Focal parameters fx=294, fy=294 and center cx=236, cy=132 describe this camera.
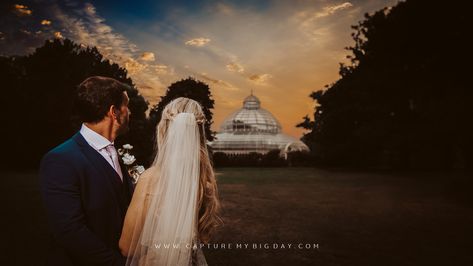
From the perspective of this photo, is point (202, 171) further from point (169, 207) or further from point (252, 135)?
point (252, 135)

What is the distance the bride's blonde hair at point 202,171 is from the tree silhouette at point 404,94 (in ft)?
65.3

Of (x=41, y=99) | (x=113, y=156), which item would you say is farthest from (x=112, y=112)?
(x=41, y=99)

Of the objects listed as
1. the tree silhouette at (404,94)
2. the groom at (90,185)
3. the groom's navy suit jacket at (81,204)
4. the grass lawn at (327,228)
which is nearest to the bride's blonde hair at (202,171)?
the groom at (90,185)

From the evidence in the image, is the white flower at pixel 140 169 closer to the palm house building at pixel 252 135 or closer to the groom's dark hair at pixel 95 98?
the groom's dark hair at pixel 95 98

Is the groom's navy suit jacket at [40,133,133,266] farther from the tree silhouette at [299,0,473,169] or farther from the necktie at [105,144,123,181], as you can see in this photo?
the tree silhouette at [299,0,473,169]

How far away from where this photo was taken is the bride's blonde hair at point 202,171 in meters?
2.99

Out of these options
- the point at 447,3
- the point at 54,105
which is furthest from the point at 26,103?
the point at 447,3

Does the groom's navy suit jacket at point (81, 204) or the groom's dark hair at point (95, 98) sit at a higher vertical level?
the groom's dark hair at point (95, 98)

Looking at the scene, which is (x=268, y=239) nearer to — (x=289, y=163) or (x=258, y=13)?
(x=258, y=13)

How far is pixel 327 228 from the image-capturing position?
932 cm

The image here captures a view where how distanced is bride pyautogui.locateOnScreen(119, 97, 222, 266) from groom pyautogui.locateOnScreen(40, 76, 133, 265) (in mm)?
185

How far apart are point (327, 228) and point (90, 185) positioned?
8394 millimetres

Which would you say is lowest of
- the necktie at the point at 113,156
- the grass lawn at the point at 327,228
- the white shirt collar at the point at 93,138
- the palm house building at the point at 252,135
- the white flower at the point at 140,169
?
the grass lawn at the point at 327,228

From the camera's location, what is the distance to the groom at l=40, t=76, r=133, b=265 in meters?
2.34
